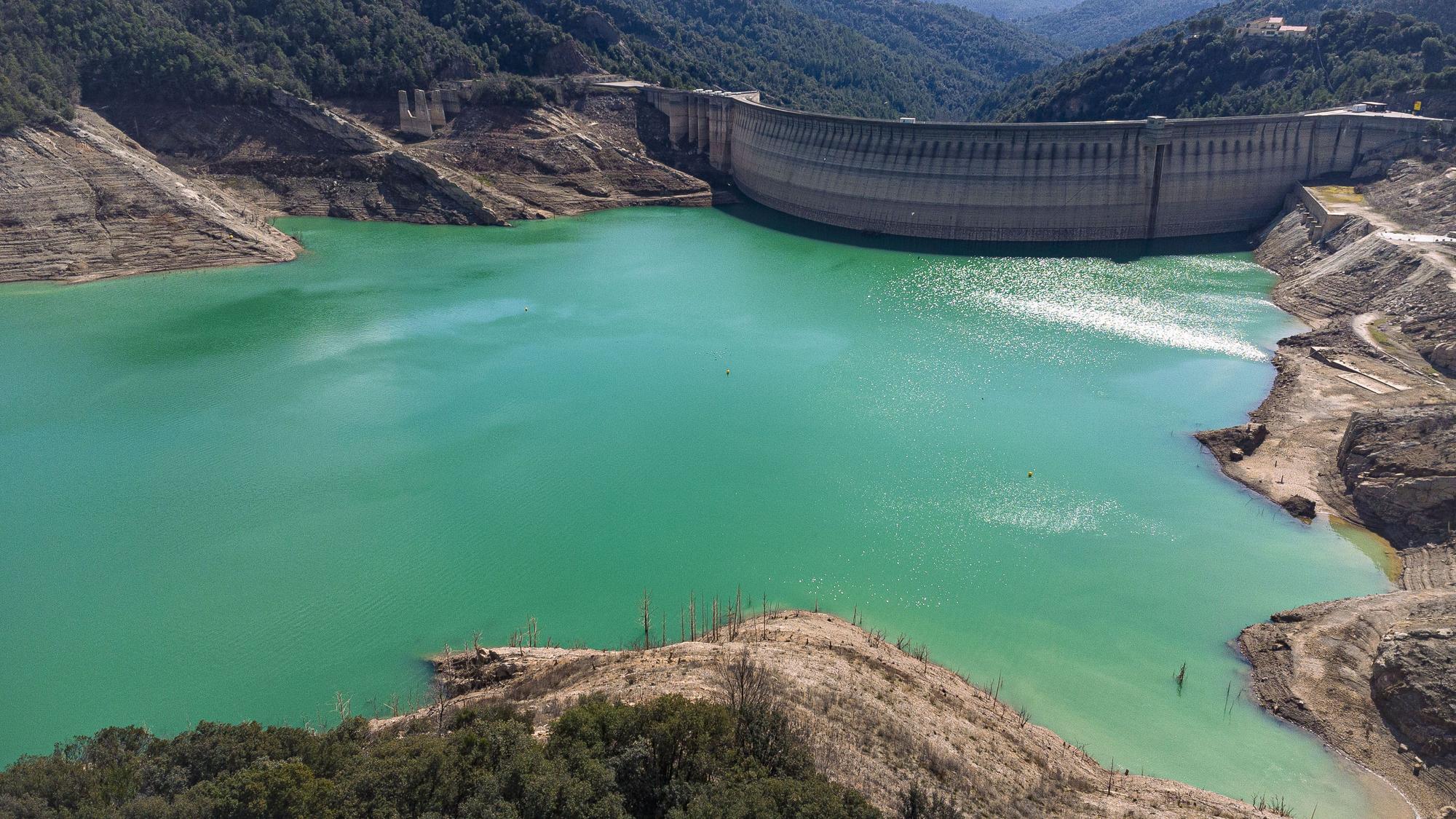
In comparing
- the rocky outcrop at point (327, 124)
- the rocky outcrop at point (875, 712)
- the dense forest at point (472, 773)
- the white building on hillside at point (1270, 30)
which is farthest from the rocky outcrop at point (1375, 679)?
the white building on hillside at point (1270, 30)

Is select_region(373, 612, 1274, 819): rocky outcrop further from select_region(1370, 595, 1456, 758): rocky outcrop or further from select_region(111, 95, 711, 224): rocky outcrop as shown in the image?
select_region(111, 95, 711, 224): rocky outcrop

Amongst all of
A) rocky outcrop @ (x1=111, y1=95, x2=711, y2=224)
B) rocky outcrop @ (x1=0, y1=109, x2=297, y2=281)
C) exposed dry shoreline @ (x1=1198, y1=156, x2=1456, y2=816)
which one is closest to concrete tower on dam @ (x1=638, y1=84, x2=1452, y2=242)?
exposed dry shoreline @ (x1=1198, y1=156, x2=1456, y2=816)

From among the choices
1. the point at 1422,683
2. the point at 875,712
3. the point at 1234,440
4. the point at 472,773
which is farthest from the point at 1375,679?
the point at 472,773

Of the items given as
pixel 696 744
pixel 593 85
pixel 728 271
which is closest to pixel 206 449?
pixel 696 744

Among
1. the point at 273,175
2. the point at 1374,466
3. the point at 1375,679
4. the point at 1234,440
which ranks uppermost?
the point at 273,175

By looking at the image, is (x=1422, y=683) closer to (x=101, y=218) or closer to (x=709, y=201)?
(x=709, y=201)
